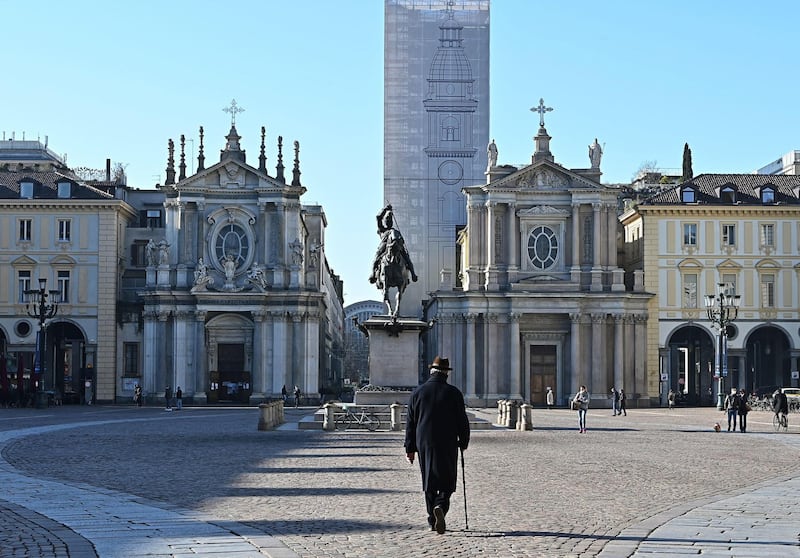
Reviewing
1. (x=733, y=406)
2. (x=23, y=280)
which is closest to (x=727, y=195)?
(x=733, y=406)

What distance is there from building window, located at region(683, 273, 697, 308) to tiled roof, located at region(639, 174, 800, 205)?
17.2ft

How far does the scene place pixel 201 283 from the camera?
88500mm

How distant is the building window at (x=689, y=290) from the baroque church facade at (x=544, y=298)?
331 centimetres

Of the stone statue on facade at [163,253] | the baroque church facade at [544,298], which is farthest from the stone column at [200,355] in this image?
the baroque church facade at [544,298]

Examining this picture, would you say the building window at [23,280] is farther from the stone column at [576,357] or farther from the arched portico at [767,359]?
the arched portico at [767,359]

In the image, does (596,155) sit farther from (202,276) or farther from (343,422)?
(343,422)

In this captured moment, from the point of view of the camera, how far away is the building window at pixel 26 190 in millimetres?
89688

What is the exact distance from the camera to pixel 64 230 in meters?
89.8

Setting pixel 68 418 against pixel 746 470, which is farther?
pixel 68 418

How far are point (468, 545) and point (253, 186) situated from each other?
7627 centimetres

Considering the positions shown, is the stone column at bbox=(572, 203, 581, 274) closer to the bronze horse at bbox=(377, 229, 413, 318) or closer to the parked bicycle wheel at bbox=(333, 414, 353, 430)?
the bronze horse at bbox=(377, 229, 413, 318)

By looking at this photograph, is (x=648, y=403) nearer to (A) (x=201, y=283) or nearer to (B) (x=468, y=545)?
(A) (x=201, y=283)

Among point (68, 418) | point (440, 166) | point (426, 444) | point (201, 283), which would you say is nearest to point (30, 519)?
point (426, 444)

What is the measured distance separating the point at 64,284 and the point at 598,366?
3742 centimetres
